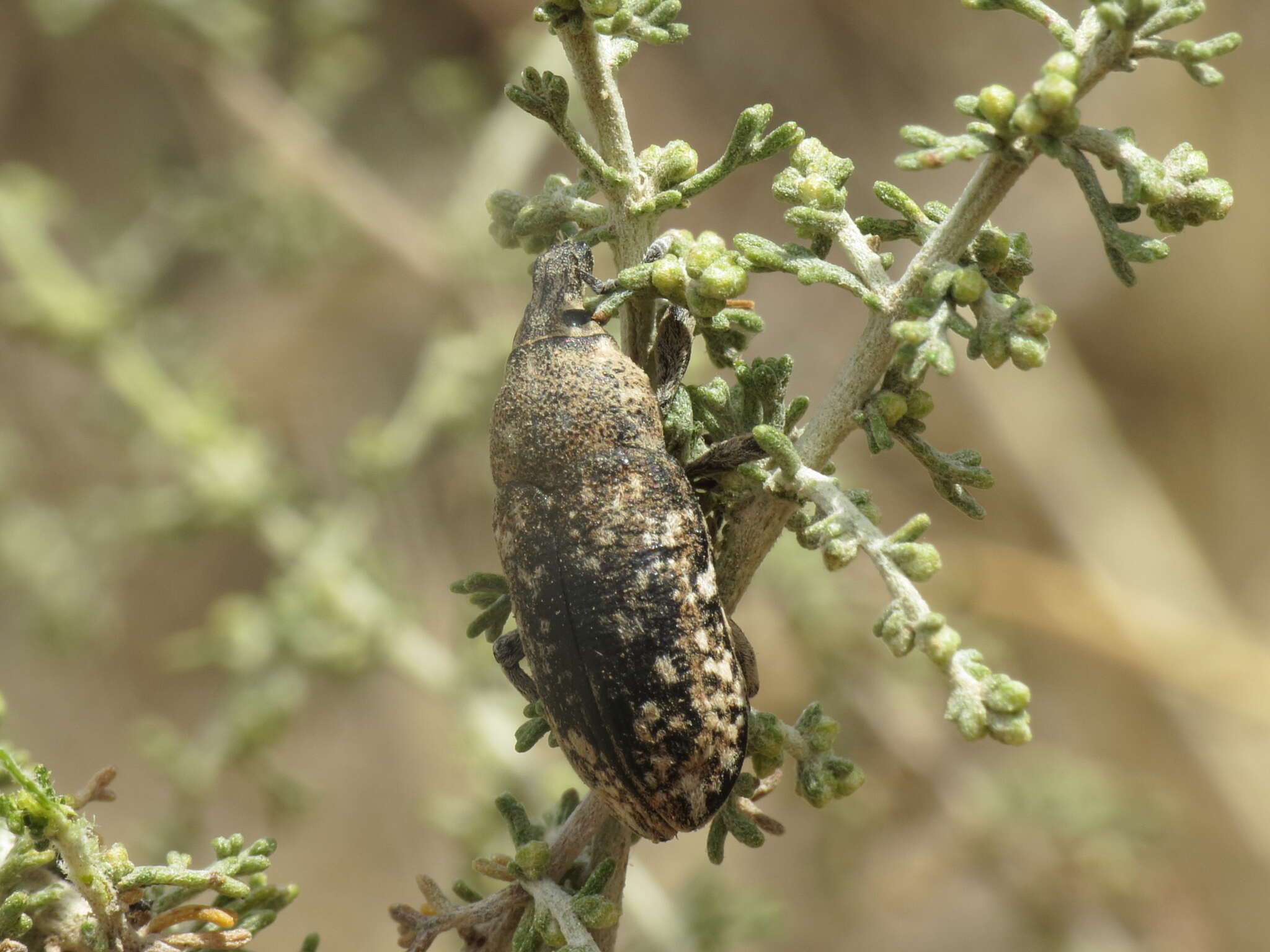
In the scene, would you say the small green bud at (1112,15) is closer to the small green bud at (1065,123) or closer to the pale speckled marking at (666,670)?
the small green bud at (1065,123)

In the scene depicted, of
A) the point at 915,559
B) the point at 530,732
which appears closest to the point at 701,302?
the point at 915,559

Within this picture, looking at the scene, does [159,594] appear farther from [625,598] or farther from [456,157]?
[625,598]

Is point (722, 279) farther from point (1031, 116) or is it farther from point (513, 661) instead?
point (513, 661)

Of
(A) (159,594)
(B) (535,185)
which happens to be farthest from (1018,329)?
(A) (159,594)

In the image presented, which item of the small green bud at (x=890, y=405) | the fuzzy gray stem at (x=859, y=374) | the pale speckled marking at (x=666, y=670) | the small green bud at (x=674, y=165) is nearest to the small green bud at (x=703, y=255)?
the small green bud at (x=674, y=165)

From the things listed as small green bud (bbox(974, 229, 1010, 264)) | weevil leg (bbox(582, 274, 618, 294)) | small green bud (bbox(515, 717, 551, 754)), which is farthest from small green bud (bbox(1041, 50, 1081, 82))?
small green bud (bbox(515, 717, 551, 754))

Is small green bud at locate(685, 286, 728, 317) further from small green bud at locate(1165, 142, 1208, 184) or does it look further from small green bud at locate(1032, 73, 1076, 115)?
small green bud at locate(1165, 142, 1208, 184)
